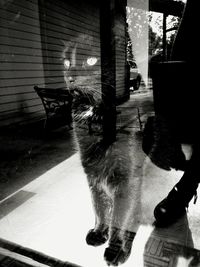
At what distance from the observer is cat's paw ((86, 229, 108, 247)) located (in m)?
1.69

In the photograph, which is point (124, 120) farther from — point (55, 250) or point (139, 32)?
point (139, 32)

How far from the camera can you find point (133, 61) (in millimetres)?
13695

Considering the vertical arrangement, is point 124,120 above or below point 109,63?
below

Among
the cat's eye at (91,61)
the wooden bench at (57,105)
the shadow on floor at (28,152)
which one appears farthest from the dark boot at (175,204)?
the cat's eye at (91,61)

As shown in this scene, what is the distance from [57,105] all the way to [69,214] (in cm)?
379

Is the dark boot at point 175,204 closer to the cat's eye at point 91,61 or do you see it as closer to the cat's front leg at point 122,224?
the cat's front leg at point 122,224

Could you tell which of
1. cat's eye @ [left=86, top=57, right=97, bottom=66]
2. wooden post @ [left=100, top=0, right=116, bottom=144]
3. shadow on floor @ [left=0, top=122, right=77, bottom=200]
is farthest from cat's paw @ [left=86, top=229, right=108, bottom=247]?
cat's eye @ [left=86, top=57, right=97, bottom=66]

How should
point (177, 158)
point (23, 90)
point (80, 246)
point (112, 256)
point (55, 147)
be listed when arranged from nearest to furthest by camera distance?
point (112, 256) → point (80, 246) → point (177, 158) → point (55, 147) → point (23, 90)

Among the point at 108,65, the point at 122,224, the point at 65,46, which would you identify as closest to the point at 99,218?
the point at 122,224

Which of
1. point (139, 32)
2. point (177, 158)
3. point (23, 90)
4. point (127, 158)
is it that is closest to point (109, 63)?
point (127, 158)

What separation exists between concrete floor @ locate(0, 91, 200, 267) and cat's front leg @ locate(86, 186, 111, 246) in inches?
2.2

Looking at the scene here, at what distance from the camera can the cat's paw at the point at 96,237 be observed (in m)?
1.69

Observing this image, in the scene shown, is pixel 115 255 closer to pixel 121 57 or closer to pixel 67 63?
pixel 67 63

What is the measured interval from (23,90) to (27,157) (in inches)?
110
